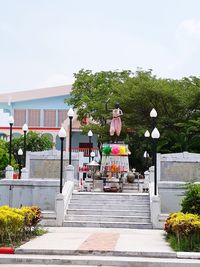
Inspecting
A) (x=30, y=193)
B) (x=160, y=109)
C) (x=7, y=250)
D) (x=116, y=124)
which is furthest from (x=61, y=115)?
(x=7, y=250)

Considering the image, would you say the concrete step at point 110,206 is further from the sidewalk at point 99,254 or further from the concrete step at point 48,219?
the sidewalk at point 99,254

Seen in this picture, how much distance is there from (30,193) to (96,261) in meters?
11.3

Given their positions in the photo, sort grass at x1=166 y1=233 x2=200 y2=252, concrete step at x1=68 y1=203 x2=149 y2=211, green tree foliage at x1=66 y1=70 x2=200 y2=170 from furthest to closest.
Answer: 1. green tree foliage at x1=66 y1=70 x2=200 y2=170
2. concrete step at x1=68 y1=203 x2=149 y2=211
3. grass at x1=166 y1=233 x2=200 y2=252

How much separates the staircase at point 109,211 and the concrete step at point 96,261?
8268mm

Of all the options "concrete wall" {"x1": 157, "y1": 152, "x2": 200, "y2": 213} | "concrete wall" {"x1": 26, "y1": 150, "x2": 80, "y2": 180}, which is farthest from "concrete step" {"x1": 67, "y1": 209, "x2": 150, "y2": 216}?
"concrete wall" {"x1": 26, "y1": 150, "x2": 80, "y2": 180}

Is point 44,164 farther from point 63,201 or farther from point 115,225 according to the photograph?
point 115,225

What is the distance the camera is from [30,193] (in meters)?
23.8

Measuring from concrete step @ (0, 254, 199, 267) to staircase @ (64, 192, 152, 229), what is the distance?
8.27 m

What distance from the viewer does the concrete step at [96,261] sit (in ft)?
42.2

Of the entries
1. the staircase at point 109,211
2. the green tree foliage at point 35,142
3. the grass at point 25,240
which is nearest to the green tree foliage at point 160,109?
the green tree foliage at point 35,142

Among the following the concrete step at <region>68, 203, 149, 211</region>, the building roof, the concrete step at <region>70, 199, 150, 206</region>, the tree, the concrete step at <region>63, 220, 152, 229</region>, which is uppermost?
the building roof

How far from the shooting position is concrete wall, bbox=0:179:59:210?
23812mm

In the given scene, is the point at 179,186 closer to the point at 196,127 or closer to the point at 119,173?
the point at 119,173

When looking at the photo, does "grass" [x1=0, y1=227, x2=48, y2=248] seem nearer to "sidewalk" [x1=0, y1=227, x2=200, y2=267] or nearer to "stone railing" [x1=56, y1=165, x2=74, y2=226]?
"sidewalk" [x1=0, y1=227, x2=200, y2=267]
